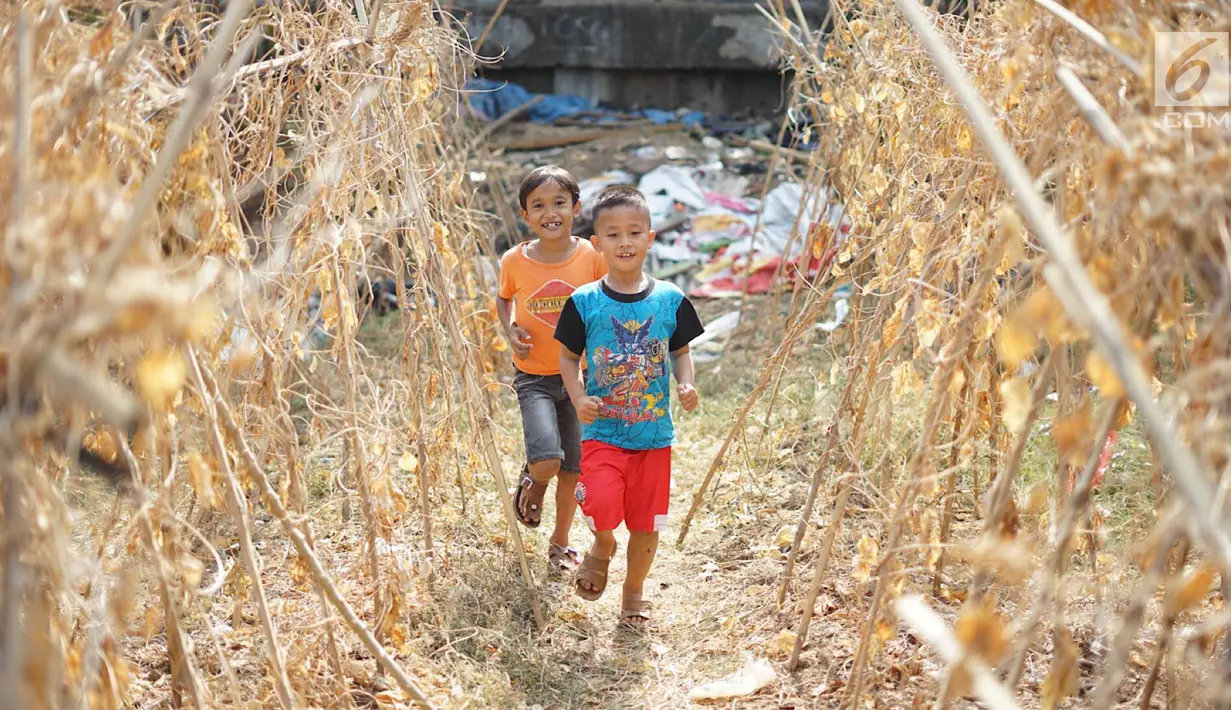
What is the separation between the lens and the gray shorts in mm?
3441

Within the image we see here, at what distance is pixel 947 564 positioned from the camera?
337cm

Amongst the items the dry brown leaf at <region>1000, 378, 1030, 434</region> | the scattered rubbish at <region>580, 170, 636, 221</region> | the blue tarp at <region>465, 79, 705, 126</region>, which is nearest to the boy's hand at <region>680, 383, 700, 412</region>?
the dry brown leaf at <region>1000, 378, 1030, 434</region>

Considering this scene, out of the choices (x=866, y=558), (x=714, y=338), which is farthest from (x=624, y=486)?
(x=714, y=338)

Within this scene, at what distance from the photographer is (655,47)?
10.8 metres

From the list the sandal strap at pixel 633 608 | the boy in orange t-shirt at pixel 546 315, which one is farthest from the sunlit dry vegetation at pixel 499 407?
the boy in orange t-shirt at pixel 546 315

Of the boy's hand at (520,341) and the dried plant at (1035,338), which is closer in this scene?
the dried plant at (1035,338)

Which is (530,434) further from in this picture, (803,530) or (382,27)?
(382,27)

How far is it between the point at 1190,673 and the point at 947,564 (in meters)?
0.90

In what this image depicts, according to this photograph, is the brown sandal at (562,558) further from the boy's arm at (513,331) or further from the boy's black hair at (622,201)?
the boy's black hair at (622,201)

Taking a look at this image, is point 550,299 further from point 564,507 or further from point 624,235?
point 564,507

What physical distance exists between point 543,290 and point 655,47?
7706 mm

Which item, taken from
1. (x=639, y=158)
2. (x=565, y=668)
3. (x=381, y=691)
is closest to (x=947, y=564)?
(x=565, y=668)

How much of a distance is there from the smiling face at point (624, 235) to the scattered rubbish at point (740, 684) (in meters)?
1.12

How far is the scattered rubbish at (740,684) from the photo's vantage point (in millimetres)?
2863
